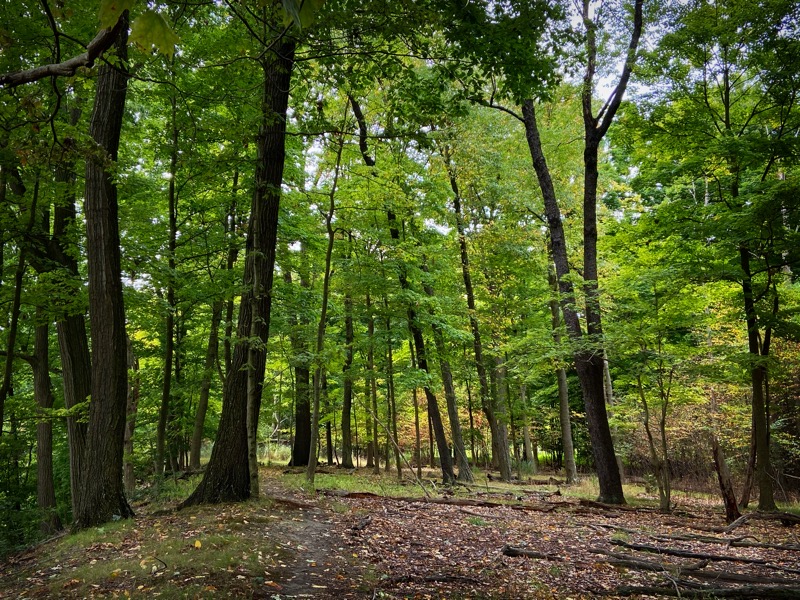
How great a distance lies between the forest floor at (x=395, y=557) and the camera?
421 centimetres

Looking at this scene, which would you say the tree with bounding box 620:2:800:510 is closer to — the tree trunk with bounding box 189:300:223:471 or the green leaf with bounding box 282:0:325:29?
the green leaf with bounding box 282:0:325:29

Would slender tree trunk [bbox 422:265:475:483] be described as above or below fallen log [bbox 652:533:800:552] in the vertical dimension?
above

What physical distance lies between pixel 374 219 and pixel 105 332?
22.3 ft

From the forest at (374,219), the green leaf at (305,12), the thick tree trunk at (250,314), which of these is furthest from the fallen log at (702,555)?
the green leaf at (305,12)

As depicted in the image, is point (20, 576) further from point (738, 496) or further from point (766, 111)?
point (738, 496)

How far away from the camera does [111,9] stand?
3.93ft

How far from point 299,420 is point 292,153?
946cm

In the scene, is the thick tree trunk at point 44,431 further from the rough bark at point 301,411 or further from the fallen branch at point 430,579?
the fallen branch at point 430,579

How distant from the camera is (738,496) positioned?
13617 mm

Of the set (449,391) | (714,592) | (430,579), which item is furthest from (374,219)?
(714,592)

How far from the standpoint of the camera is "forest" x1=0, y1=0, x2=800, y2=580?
5.42 m

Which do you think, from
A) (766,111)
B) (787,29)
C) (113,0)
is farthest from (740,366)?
(113,0)

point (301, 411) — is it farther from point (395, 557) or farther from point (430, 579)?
point (430, 579)

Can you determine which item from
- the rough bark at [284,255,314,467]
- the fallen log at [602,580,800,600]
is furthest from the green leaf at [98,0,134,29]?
the rough bark at [284,255,314,467]
